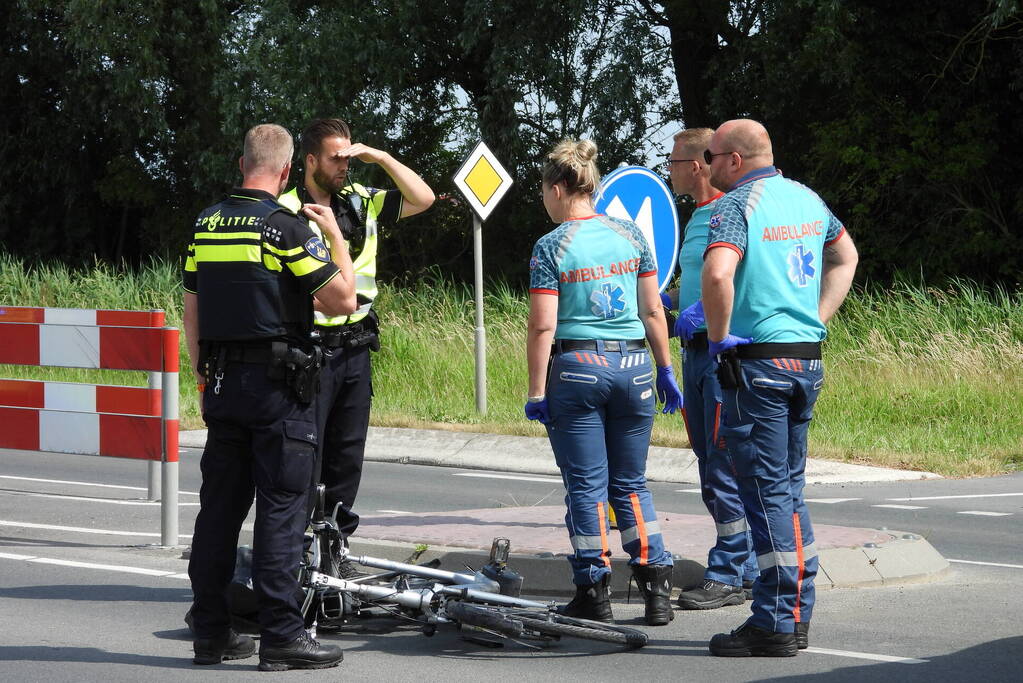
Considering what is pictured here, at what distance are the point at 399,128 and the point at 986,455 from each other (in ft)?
64.5

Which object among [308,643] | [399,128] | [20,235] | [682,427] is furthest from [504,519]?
[20,235]

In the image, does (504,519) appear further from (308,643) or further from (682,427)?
(682,427)

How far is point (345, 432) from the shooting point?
6.15m

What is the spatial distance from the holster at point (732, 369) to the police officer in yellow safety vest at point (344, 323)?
1590mm

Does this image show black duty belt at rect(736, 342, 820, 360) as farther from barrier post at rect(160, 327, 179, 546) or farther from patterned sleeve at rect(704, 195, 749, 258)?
barrier post at rect(160, 327, 179, 546)

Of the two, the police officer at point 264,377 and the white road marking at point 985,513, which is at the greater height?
the police officer at point 264,377

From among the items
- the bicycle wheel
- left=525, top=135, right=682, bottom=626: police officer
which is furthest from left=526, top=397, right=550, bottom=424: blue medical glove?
the bicycle wheel

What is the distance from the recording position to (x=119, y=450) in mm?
8109

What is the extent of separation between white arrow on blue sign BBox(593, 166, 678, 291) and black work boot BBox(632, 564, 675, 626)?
3294mm

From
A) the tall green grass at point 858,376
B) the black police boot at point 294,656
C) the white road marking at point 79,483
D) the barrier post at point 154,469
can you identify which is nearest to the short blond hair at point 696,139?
the black police boot at point 294,656

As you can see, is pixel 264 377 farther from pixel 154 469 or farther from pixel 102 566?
pixel 154 469

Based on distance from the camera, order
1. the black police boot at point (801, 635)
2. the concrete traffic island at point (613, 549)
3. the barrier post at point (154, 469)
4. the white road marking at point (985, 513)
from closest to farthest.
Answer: the black police boot at point (801, 635)
the concrete traffic island at point (613, 549)
the barrier post at point (154, 469)
the white road marking at point (985, 513)

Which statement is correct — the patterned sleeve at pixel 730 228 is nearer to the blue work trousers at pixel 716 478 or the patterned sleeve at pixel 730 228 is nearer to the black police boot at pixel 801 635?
the blue work trousers at pixel 716 478

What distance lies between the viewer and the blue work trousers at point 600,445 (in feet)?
19.2
